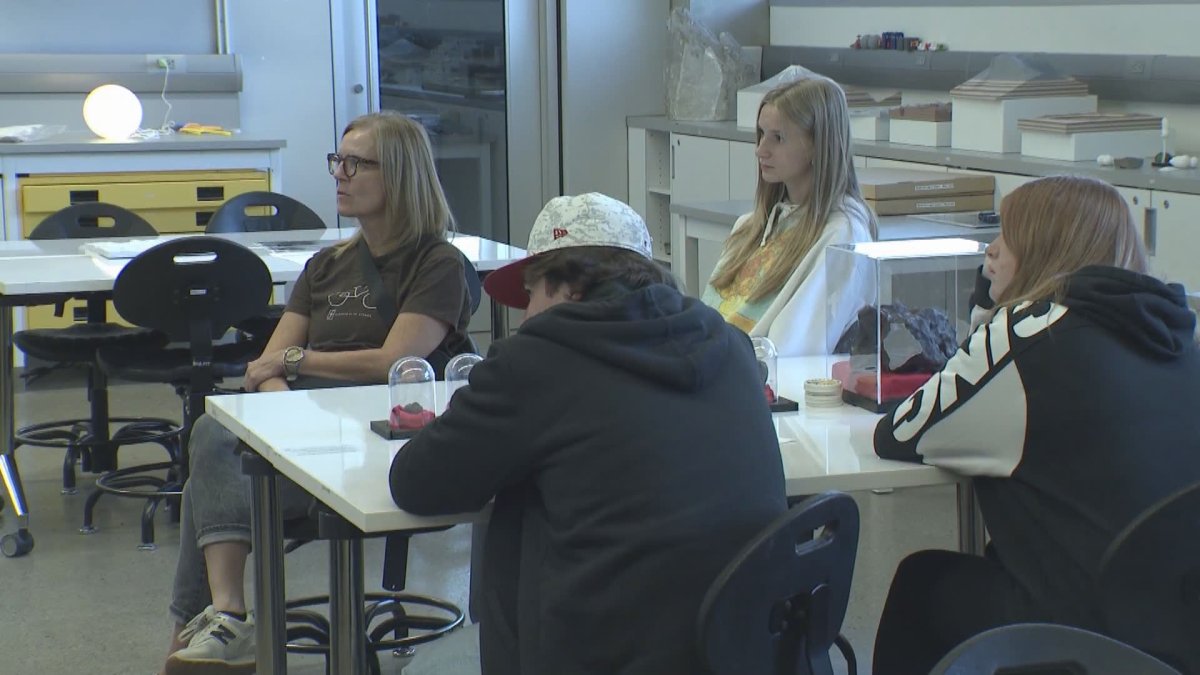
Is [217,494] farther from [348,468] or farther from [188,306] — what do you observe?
[188,306]

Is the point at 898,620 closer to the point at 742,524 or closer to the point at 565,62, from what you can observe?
the point at 742,524

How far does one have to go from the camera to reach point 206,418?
2.93m

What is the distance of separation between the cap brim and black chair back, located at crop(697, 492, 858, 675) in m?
0.54

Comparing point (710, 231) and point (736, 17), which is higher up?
point (736, 17)

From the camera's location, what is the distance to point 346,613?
7.64 feet

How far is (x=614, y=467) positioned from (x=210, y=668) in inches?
51.2

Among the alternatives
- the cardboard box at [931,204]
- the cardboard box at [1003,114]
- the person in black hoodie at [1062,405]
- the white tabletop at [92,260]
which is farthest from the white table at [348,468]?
the cardboard box at [1003,114]

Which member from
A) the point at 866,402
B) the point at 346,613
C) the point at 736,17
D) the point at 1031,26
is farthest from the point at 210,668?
the point at 736,17

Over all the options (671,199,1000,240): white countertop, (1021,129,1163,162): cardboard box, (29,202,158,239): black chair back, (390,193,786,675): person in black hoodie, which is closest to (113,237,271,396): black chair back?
(29,202,158,239): black chair back

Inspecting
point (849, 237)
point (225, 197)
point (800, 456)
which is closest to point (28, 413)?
point (225, 197)

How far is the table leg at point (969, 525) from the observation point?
2781 millimetres

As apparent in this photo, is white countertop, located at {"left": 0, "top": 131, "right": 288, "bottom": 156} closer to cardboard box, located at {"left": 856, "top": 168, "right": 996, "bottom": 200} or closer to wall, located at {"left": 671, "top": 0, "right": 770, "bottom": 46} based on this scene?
wall, located at {"left": 671, "top": 0, "right": 770, "bottom": 46}

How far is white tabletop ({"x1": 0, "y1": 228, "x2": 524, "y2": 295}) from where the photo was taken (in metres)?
3.83

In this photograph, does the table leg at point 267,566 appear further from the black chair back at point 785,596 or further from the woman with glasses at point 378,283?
the black chair back at point 785,596
